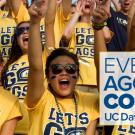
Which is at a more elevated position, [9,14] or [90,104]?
[9,14]

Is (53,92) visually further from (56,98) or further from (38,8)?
(38,8)

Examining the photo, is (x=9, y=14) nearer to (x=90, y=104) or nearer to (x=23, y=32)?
(x=23, y=32)

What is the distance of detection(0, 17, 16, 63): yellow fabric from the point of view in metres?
5.59

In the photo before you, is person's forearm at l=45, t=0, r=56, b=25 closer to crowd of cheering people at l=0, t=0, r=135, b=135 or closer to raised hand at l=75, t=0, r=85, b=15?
raised hand at l=75, t=0, r=85, b=15

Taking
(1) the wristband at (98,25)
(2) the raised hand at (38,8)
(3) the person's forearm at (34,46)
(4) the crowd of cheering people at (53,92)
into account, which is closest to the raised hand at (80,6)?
(4) the crowd of cheering people at (53,92)

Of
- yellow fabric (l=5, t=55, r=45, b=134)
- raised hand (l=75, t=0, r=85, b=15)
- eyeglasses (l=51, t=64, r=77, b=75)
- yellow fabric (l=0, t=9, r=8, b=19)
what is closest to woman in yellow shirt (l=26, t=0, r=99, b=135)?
eyeglasses (l=51, t=64, r=77, b=75)

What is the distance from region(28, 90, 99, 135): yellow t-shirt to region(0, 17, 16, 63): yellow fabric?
6.34 feet

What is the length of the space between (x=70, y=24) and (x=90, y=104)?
6.49 feet

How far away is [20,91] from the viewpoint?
177 inches

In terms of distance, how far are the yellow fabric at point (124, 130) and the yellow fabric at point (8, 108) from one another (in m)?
0.61

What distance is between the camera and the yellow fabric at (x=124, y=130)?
11.9 feet

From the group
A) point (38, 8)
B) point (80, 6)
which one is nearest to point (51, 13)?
point (80, 6)

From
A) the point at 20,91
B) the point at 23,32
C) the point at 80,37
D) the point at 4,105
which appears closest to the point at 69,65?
the point at 4,105

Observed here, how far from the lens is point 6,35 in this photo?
18.7ft
